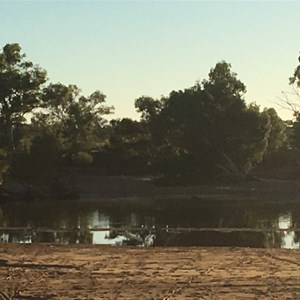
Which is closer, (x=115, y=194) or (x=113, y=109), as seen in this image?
(x=115, y=194)

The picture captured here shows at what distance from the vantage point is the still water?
2059 centimetres

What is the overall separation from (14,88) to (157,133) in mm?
9655

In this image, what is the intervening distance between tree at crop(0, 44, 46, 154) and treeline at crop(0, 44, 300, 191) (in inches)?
2.5

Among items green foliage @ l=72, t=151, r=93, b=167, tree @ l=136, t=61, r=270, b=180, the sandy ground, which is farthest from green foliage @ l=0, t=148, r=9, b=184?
the sandy ground

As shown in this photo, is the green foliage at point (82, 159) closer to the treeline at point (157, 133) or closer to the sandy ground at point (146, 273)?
the treeline at point (157, 133)

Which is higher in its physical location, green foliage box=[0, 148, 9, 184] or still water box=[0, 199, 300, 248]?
green foliage box=[0, 148, 9, 184]

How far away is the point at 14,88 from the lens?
47531mm

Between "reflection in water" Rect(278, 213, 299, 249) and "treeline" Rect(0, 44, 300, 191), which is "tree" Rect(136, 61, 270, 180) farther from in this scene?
"reflection in water" Rect(278, 213, 299, 249)

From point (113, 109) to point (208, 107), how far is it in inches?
459

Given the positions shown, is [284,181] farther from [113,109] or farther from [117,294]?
[117,294]

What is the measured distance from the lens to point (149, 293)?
1074 centimetres

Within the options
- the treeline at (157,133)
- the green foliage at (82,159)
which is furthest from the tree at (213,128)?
the green foliage at (82,159)

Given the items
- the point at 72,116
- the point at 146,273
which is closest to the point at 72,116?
→ the point at 72,116

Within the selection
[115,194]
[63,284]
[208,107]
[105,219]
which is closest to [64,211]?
[105,219]
